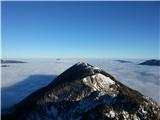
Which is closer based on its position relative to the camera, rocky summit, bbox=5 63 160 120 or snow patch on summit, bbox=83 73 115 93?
rocky summit, bbox=5 63 160 120

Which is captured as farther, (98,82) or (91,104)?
(98,82)

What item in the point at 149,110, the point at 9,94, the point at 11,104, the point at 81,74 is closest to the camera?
the point at 149,110

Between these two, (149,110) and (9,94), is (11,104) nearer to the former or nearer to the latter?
(9,94)

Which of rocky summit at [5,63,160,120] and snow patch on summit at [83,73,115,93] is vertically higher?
snow patch on summit at [83,73,115,93]

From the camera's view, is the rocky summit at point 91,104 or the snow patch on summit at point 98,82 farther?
the snow patch on summit at point 98,82

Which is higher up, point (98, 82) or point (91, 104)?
point (98, 82)

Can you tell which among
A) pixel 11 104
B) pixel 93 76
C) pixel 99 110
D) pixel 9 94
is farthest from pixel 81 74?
pixel 9 94

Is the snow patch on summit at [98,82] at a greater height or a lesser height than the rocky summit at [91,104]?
greater

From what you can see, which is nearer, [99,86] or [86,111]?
[86,111]
